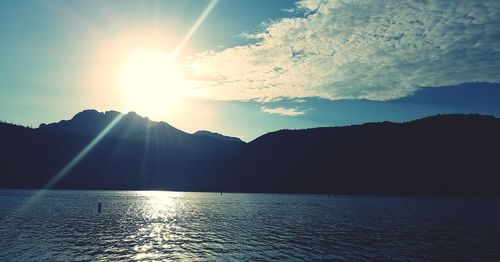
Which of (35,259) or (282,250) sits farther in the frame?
(282,250)

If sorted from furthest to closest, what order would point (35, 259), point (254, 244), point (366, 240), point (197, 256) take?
point (366, 240) < point (254, 244) < point (197, 256) < point (35, 259)

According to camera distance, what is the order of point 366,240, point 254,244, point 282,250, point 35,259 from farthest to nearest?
1. point 366,240
2. point 254,244
3. point 282,250
4. point 35,259

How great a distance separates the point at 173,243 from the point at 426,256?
109 ft

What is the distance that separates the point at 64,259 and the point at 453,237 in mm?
57938

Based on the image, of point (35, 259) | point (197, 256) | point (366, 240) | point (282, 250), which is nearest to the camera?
point (35, 259)

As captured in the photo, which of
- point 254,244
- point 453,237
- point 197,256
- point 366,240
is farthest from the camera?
point 453,237

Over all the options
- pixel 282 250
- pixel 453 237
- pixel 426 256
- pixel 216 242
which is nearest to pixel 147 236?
pixel 216 242

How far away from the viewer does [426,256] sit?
1642 inches

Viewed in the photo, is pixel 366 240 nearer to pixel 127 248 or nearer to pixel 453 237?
pixel 453 237

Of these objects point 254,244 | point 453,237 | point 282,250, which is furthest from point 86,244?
point 453,237

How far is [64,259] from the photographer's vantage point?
123 feet

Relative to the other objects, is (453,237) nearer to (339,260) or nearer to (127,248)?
(339,260)

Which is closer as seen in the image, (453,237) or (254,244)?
(254,244)

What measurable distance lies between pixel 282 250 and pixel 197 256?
36.4 feet
